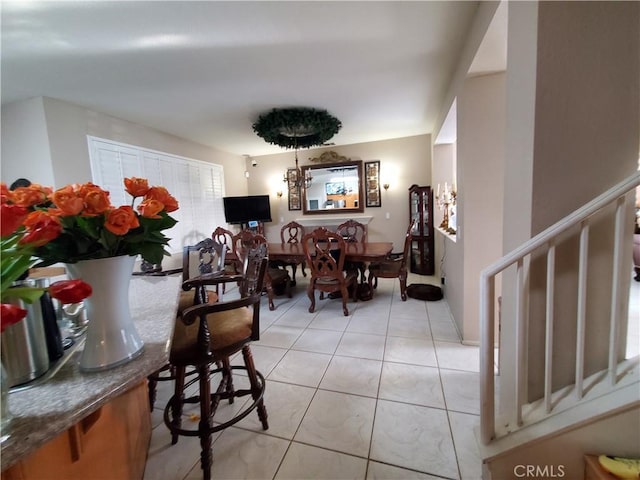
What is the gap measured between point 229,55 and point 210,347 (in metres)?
2.14

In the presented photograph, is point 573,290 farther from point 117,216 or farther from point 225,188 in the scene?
point 225,188

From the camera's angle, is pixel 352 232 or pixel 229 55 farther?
pixel 352 232

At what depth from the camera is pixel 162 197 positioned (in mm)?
779

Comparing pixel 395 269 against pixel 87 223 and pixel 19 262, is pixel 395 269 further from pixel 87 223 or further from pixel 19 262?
pixel 19 262

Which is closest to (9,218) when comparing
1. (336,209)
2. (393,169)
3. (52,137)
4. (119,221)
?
(119,221)

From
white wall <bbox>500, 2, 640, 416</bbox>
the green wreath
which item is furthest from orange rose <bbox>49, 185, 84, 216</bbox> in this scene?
the green wreath

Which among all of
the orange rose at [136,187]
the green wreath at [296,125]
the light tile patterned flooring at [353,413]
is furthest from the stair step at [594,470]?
the green wreath at [296,125]

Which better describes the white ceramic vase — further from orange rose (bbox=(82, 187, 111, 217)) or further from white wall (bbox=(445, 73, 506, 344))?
white wall (bbox=(445, 73, 506, 344))

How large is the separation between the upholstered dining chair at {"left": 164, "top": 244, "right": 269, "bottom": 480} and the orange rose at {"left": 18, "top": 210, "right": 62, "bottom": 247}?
59cm

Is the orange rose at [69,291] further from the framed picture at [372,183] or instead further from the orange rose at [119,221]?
the framed picture at [372,183]

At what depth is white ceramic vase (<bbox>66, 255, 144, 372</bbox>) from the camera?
724 millimetres

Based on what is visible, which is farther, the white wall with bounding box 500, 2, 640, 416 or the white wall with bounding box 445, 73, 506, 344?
the white wall with bounding box 445, 73, 506, 344

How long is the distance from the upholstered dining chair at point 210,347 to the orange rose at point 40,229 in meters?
0.59

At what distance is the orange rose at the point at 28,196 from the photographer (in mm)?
646
